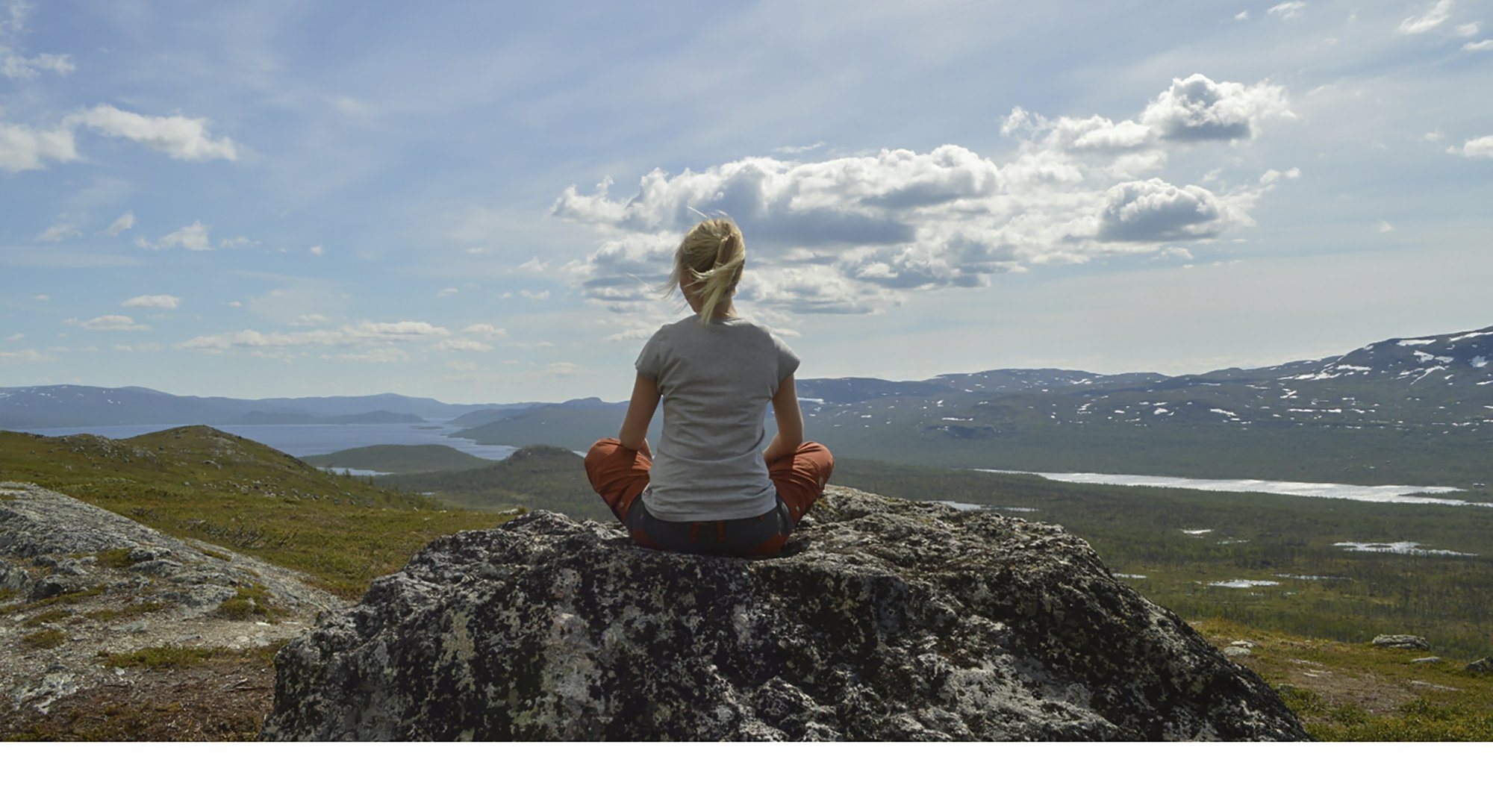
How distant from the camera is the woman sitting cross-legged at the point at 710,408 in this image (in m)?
7.05

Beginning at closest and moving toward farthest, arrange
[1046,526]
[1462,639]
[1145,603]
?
1. [1145,603]
2. [1046,526]
3. [1462,639]

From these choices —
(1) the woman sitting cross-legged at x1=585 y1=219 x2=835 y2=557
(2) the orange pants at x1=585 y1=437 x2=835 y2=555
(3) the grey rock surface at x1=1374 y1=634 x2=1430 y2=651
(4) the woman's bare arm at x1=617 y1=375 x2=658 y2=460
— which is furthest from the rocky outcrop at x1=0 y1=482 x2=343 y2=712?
(3) the grey rock surface at x1=1374 y1=634 x2=1430 y2=651

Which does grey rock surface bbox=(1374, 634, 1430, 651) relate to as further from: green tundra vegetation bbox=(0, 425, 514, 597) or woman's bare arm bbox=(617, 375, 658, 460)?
woman's bare arm bbox=(617, 375, 658, 460)

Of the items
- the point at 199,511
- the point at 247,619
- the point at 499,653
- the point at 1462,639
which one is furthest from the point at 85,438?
the point at 1462,639

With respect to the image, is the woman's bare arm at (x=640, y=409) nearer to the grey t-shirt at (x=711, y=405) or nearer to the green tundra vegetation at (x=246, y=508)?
the grey t-shirt at (x=711, y=405)

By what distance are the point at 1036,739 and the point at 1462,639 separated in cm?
18217

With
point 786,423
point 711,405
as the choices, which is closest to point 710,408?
point 711,405

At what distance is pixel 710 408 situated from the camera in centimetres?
711

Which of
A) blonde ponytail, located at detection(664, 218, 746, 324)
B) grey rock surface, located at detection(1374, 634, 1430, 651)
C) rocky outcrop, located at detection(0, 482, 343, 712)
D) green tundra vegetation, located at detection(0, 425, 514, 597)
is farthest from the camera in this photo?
grey rock surface, located at detection(1374, 634, 1430, 651)

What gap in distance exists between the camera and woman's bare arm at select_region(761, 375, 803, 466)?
24.9 ft

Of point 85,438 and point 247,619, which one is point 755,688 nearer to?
point 247,619

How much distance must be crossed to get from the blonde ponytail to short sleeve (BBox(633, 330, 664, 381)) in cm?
44

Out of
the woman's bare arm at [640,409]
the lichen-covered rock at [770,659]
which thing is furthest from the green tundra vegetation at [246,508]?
the woman's bare arm at [640,409]

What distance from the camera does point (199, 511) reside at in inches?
1519
